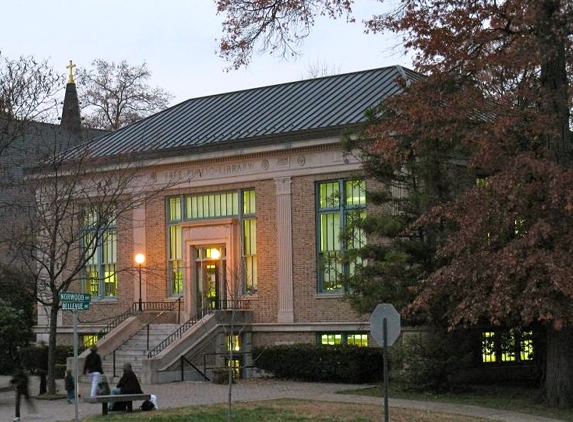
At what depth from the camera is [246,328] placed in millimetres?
35469

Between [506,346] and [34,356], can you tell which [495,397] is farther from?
[34,356]

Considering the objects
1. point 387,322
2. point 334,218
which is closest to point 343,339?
point 334,218

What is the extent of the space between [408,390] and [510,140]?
773 centimetres

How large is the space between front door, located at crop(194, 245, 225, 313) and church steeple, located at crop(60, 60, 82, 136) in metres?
14.4

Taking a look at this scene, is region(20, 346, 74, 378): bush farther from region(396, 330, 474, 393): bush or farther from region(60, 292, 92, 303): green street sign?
region(60, 292, 92, 303): green street sign

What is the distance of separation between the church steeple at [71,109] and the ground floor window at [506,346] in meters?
24.3

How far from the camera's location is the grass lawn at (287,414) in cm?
2195

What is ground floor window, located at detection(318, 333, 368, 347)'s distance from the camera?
33.0 m

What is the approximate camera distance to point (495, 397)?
1079 inches

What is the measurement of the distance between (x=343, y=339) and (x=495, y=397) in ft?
23.2

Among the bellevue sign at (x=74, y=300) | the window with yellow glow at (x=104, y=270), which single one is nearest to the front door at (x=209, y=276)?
the window with yellow glow at (x=104, y=270)

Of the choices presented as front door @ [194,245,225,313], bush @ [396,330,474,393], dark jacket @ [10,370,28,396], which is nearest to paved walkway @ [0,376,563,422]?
dark jacket @ [10,370,28,396]

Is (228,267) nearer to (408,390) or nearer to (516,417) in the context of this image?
(408,390)

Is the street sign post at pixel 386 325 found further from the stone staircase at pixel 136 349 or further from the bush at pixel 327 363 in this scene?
the stone staircase at pixel 136 349
